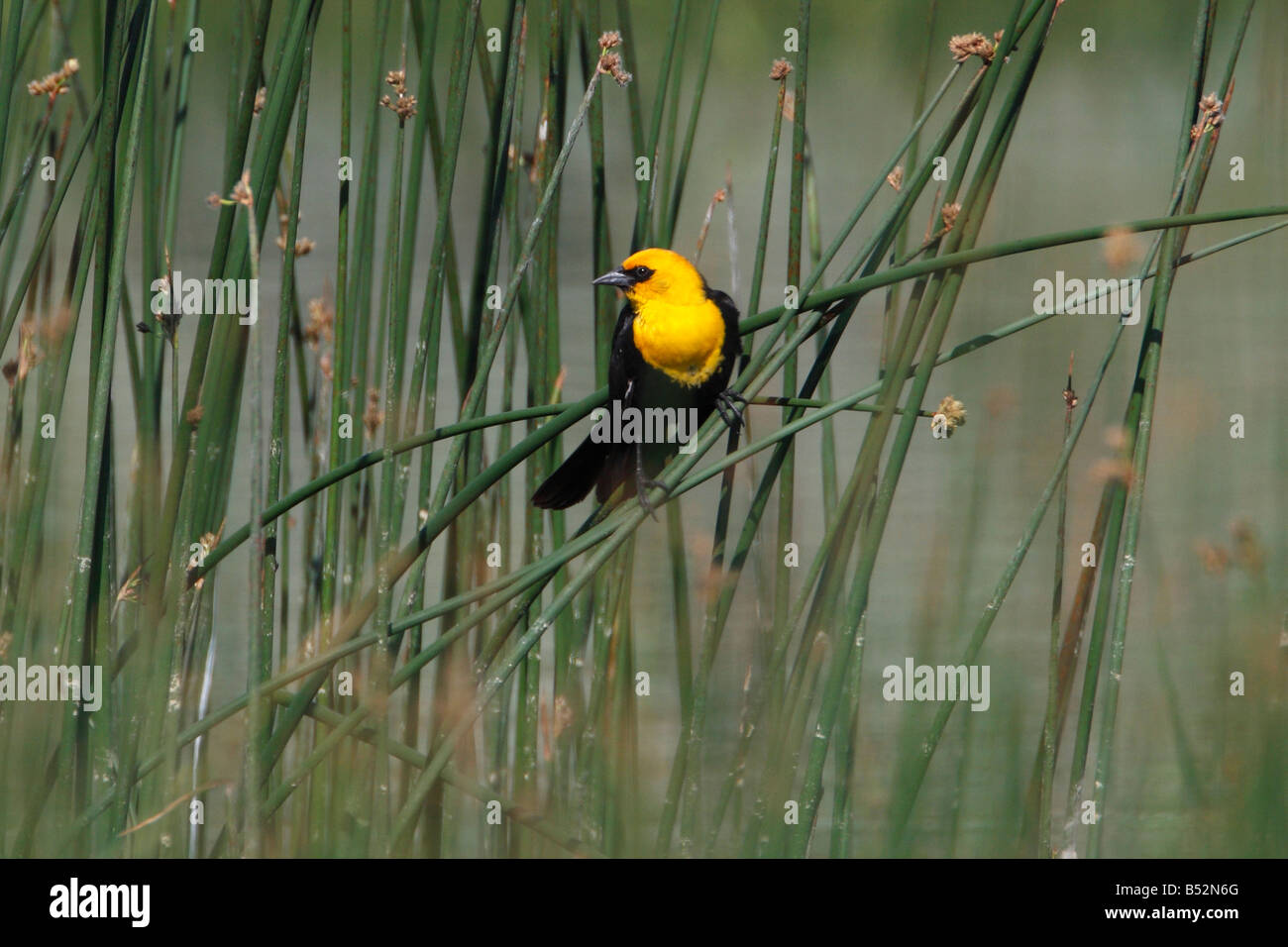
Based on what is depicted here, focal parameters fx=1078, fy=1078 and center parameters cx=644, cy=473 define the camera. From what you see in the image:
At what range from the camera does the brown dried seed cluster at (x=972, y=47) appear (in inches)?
45.8

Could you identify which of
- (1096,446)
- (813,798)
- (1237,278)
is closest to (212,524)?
(813,798)

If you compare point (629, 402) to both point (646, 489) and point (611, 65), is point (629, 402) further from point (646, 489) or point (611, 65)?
point (611, 65)

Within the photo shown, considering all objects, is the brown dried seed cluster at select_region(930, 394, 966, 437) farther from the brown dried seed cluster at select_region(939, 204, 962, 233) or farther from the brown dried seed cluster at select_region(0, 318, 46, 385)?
the brown dried seed cluster at select_region(0, 318, 46, 385)

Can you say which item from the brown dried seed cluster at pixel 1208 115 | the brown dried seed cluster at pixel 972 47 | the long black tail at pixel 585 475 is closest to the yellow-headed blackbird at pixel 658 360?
the long black tail at pixel 585 475

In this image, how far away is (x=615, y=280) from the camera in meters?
1.52

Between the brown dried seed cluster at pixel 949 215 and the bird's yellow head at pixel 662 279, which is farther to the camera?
the bird's yellow head at pixel 662 279

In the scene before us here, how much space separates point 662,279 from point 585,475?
310 millimetres

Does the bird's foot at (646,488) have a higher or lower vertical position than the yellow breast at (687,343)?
lower

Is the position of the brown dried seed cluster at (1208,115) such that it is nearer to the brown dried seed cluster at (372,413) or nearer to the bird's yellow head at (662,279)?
the bird's yellow head at (662,279)

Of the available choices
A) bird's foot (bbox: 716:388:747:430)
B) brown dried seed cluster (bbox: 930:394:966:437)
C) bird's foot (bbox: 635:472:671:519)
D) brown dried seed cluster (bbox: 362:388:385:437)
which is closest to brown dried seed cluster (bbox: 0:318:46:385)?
brown dried seed cluster (bbox: 362:388:385:437)

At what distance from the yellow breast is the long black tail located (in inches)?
5.5

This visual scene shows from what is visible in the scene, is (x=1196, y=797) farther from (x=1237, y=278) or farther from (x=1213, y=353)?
(x=1237, y=278)

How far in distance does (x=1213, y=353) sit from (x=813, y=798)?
3349 mm

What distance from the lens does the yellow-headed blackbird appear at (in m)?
1.54
